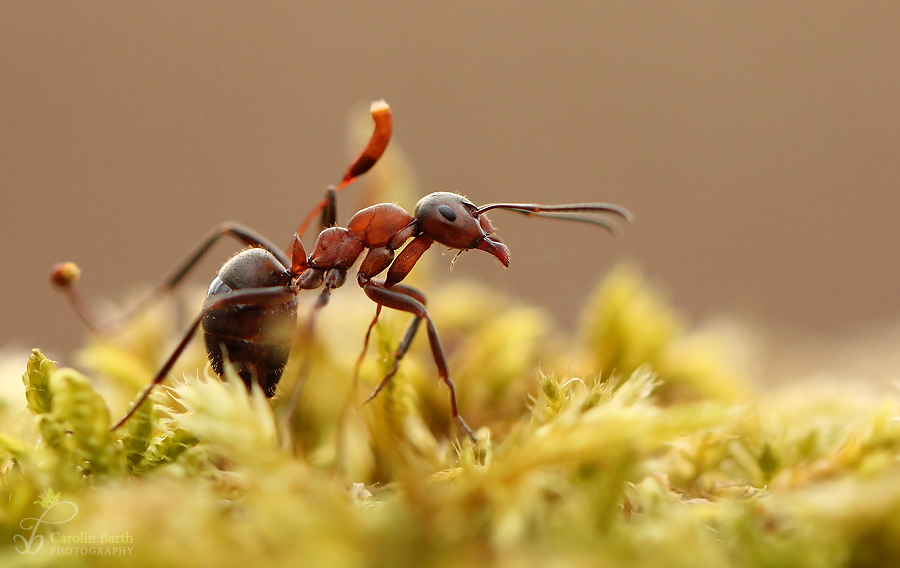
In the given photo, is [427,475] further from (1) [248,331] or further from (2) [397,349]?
(1) [248,331]

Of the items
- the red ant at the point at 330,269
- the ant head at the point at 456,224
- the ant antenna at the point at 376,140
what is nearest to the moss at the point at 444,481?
the red ant at the point at 330,269

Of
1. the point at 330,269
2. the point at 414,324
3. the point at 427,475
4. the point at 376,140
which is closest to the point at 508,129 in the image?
the point at 376,140

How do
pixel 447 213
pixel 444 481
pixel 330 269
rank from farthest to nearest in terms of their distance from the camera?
pixel 330 269 → pixel 447 213 → pixel 444 481

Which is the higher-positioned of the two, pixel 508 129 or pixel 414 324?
pixel 508 129

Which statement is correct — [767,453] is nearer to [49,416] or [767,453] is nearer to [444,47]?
[49,416]

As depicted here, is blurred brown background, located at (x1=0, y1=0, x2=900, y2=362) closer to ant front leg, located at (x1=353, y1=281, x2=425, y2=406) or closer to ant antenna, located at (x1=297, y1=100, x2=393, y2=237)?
ant antenna, located at (x1=297, y1=100, x2=393, y2=237)

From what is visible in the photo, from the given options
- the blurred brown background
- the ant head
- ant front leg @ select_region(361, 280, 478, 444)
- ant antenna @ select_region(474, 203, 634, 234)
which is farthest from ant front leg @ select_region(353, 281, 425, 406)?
the blurred brown background

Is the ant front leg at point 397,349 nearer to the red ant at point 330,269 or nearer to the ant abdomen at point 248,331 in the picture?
the red ant at point 330,269
